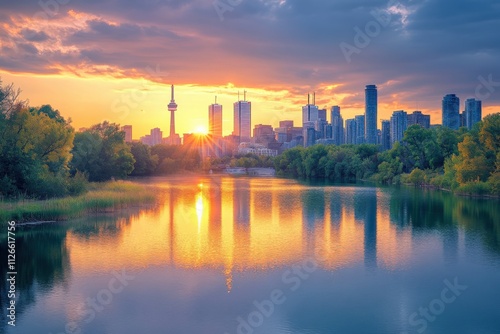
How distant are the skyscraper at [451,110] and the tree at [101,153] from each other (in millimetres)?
69068

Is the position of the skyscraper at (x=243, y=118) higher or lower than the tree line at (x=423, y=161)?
higher

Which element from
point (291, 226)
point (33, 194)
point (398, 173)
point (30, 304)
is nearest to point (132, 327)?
point (30, 304)

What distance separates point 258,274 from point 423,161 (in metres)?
54.1

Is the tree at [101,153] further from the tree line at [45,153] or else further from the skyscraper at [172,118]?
the skyscraper at [172,118]

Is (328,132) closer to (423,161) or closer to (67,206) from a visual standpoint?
(423,161)

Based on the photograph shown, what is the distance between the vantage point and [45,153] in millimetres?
36125

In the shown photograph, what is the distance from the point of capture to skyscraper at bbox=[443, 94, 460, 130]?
10025 cm

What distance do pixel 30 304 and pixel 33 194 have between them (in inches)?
639

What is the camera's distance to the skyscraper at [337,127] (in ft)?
505

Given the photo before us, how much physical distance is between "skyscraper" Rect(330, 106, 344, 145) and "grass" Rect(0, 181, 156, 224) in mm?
119291

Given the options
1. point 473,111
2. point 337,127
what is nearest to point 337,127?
point 337,127

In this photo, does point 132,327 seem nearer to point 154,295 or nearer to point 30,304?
point 154,295

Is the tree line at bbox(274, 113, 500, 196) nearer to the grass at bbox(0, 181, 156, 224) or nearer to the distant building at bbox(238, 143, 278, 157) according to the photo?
the grass at bbox(0, 181, 156, 224)

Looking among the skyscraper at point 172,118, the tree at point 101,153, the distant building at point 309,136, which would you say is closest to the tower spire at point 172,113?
the skyscraper at point 172,118
